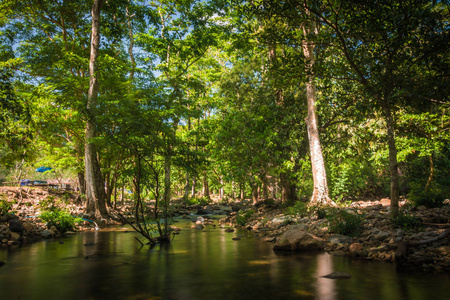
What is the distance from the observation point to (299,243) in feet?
28.6

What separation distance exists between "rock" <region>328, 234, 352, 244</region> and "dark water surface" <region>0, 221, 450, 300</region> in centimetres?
95

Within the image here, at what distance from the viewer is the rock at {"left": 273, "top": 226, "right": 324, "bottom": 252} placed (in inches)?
337

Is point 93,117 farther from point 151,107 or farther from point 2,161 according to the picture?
point 2,161

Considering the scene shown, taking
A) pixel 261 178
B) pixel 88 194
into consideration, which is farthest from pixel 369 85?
pixel 88 194

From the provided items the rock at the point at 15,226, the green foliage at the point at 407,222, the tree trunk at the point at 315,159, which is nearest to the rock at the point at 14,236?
the rock at the point at 15,226

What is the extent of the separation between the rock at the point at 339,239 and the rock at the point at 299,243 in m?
0.31

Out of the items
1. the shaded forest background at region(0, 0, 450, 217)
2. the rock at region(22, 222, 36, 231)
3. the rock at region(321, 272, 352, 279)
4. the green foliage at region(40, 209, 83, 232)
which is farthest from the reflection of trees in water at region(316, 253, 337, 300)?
the rock at region(22, 222, 36, 231)

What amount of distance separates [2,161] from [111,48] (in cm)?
924

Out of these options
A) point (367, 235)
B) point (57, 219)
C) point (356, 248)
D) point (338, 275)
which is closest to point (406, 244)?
point (356, 248)

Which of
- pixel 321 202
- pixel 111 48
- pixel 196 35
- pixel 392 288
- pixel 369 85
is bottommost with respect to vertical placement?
pixel 392 288

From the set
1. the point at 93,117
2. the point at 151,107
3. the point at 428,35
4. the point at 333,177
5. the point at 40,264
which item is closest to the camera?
the point at 428,35

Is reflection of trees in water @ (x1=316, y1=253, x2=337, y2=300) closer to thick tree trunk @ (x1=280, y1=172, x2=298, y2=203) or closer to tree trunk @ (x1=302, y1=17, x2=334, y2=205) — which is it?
tree trunk @ (x1=302, y1=17, x2=334, y2=205)

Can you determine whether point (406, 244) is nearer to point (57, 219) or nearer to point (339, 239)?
point (339, 239)

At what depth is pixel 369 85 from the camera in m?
6.95
